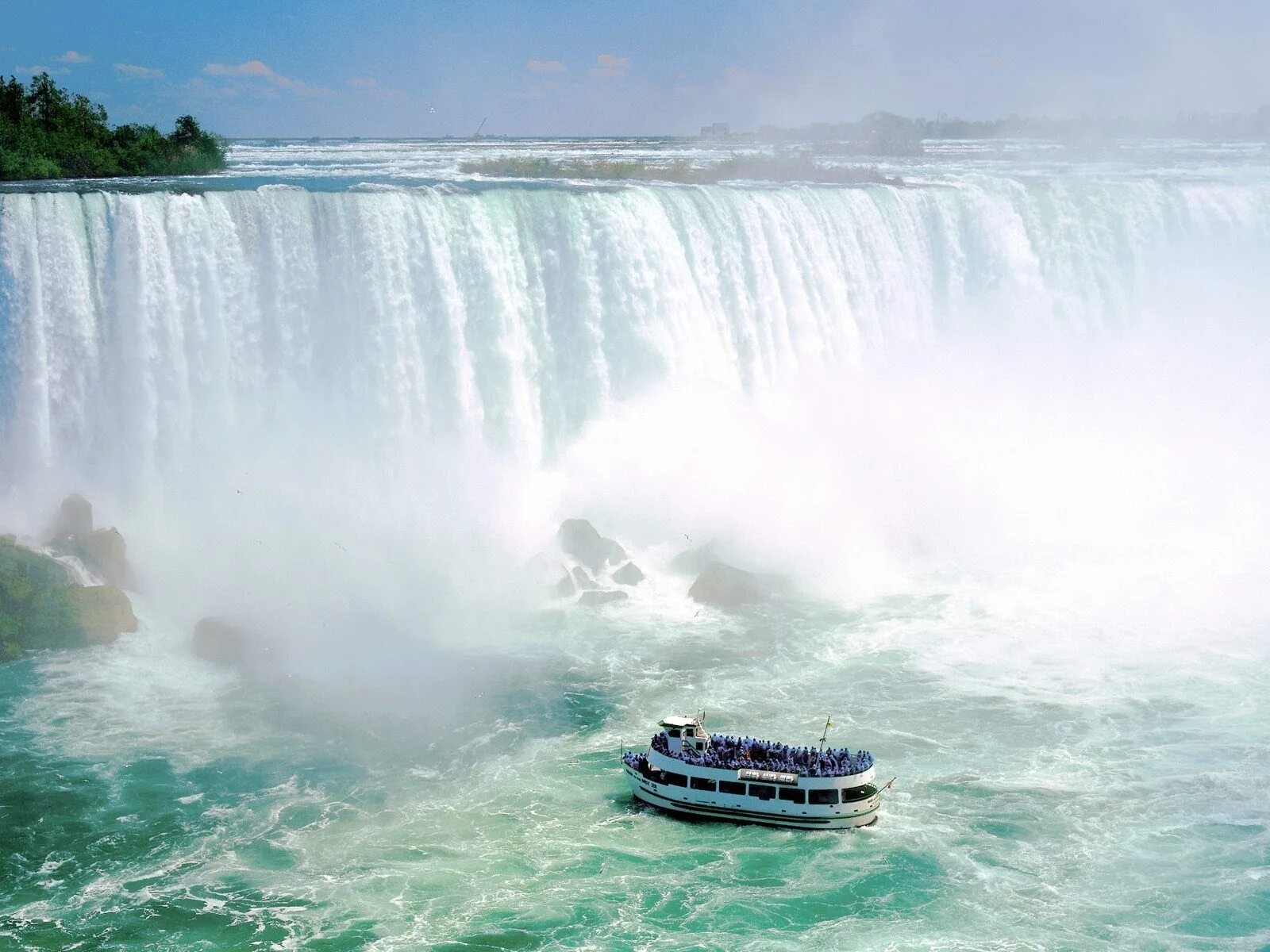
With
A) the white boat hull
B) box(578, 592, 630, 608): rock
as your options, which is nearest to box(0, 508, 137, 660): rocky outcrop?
box(578, 592, 630, 608): rock

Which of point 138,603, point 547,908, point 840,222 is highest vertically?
point 840,222

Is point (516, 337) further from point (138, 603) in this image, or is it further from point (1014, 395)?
point (1014, 395)

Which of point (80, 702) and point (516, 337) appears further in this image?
point (516, 337)

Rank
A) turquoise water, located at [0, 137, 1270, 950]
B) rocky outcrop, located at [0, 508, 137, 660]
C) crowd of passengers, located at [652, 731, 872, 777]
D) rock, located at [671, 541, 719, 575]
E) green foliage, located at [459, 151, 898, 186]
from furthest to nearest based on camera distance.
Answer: green foliage, located at [459, 151, 898, 186], rock, located at [671, 541, 719, 575], rocky outcrop, located at [0, 508, 137, 660], crowd of passengers, located at [652, 731, 872, 777], turquoise water, located at [0, 137, 1270, 950]

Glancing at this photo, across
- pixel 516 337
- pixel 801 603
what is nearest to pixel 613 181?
pixel 516 337

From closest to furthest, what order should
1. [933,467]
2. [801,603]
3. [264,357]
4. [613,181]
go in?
[801,603], [264,357], [933,467], [613,181]

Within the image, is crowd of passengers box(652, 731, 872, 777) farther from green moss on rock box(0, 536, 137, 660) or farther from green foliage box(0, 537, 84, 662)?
green foliage box(0, 537, 84, 662)

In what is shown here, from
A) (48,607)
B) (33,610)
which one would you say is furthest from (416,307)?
(33,610)
